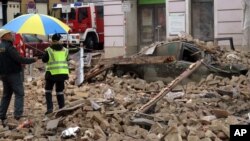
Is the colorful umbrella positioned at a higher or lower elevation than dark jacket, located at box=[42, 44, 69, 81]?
higher

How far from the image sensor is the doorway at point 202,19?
78.1 feet

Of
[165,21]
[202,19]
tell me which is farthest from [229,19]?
[165,21]

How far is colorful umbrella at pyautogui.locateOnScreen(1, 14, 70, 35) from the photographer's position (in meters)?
10.8

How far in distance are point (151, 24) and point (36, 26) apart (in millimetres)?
15729

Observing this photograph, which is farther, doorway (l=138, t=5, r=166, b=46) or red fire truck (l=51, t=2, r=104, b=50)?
red fire truck (l=51, t=2, r=104, b=50)

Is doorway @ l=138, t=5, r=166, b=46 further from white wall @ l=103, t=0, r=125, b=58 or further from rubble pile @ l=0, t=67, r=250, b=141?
rubble pile @ l=0, t=67, r=250, b=141

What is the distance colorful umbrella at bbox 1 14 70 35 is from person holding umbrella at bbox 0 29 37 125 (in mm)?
502

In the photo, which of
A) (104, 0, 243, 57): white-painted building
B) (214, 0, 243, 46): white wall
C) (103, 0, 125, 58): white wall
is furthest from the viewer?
(103, 0, 125, 58): white wall

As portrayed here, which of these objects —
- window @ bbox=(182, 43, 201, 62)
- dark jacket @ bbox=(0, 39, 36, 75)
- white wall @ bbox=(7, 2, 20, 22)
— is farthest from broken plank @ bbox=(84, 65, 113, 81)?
white wall @ bbox=(7, 2, 20, 22)

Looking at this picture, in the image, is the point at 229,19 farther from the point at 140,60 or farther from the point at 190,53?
the point at 140,60

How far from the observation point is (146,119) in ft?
30.8

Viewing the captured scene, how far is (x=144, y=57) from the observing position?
15820 millimetres

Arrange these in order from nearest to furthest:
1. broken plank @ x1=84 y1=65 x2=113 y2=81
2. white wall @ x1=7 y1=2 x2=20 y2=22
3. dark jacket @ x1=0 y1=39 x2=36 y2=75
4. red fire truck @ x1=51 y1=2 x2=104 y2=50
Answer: dark jacket @ x1=0 y1=39 x2=36 y2=75 → broken plank @ x1=84 y1=65 x2=113 y2=81 → red fire truck @ x1=51 y1=2 x2=104 y2=50 → white wall @ x1=7 y1=2 x2=20 y2=22

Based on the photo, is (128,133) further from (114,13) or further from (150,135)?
(114,13)
